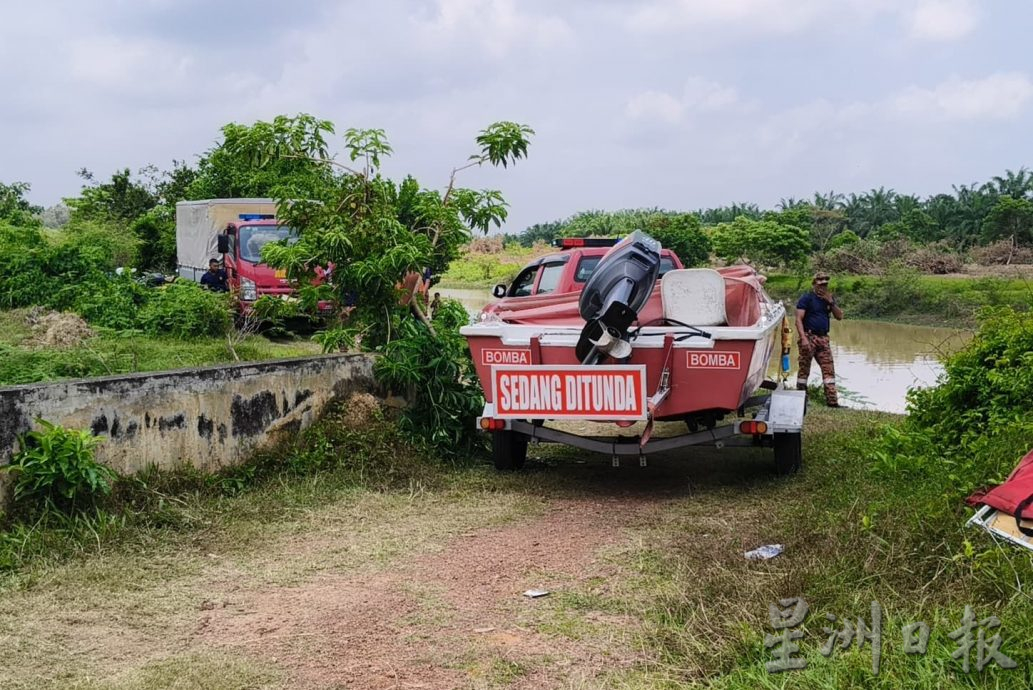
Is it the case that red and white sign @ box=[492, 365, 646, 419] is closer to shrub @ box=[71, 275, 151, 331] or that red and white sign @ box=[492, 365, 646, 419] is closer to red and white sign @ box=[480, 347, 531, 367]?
red and white sign @ box=[480, 347, 531, 367]

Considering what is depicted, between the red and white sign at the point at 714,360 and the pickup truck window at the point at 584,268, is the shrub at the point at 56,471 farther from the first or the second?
Result: the pickup truck window at the point at 584,268

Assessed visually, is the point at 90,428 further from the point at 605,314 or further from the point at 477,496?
the point at 605,314

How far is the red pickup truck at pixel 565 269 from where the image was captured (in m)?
10.8

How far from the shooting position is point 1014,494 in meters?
4.38

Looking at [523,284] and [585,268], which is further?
[523,284]

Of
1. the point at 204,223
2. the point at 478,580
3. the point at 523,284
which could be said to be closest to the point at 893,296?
the point at 204,223

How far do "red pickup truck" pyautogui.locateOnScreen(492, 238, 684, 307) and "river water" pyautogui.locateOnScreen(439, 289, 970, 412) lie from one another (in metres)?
3.30

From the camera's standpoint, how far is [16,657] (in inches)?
164

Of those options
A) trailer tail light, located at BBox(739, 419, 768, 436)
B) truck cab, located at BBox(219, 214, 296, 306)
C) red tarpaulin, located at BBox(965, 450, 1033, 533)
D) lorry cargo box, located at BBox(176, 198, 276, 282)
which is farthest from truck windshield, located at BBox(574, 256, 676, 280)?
lorry cargo box, located at BBox(176, 198, 276, 282)

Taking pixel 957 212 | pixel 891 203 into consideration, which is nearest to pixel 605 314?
pixel 957 212

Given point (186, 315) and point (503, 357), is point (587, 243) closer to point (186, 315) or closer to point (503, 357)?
point (503, 357)

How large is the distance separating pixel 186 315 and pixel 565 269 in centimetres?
503

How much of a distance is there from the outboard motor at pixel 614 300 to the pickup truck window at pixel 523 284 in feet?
14.6

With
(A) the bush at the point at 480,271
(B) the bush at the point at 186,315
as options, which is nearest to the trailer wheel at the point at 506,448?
(B) the bush at the point at 186,315
